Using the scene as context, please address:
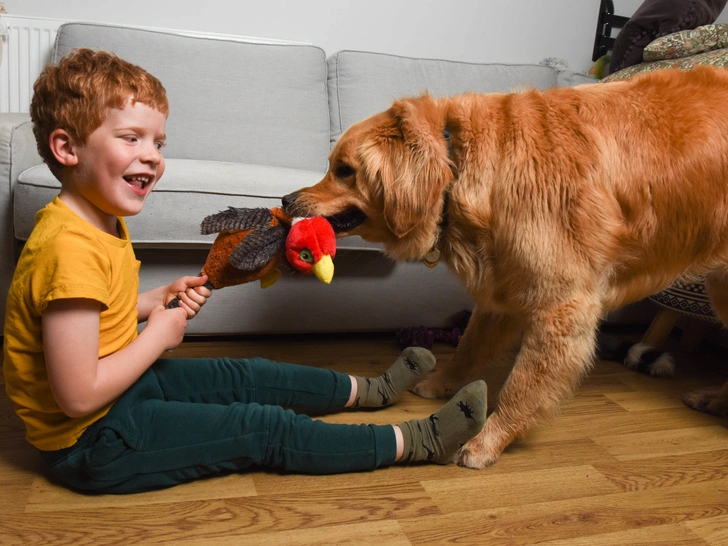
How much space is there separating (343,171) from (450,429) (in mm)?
693

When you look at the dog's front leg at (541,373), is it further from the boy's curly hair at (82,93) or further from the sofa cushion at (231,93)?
the sofa cushion at (231,93)

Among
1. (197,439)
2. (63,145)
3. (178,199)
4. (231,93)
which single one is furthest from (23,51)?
(197,439)

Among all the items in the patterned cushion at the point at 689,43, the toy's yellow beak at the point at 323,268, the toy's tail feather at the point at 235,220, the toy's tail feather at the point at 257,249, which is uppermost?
the patterned cushion at the point at 689,43

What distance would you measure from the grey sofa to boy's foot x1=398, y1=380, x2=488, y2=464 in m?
0.78

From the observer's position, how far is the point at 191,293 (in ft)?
4.37

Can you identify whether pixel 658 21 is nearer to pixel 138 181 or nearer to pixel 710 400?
pixel 710 400

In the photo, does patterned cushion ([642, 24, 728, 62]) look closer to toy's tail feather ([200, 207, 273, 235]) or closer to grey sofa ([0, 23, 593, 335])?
grey sofa ([0, 23, 593, 335])

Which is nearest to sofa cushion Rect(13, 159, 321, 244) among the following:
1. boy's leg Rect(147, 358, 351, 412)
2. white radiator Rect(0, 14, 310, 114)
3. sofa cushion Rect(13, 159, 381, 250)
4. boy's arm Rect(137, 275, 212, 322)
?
sofa cushion Rect(13, 159, 381, 250)

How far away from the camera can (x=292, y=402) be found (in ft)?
5.02

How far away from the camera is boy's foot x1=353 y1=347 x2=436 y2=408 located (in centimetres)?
162

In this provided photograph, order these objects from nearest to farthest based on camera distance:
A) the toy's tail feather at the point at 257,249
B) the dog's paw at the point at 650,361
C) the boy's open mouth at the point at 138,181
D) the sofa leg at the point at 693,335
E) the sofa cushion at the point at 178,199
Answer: the boy's open mouth at the point at 138,181
the toy's tail feather at the point at 257,249
the sofa cushion at the point at 178,199
the dog's paw at the point at 650,361
the sofa leg at the point at 693,335

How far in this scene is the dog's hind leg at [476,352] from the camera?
1.77 metres

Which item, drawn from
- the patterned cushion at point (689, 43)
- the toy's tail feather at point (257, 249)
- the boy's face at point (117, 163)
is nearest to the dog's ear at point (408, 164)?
the toy's tail feather at point (257, 249)

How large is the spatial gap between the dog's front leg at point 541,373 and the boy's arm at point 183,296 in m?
0.74
